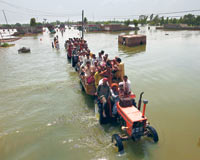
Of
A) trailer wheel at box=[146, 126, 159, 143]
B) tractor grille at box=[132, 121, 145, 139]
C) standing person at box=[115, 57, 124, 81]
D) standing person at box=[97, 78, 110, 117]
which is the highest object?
standing person at box=[115, 57, 124, 81]

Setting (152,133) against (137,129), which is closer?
(137,129)

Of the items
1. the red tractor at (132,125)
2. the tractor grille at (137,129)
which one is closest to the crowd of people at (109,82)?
the red tractor at (132,125)

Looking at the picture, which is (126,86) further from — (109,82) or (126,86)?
(109,82)

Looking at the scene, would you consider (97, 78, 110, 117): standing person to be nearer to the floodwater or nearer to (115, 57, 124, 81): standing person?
the floodwater

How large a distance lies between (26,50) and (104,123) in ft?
64.1

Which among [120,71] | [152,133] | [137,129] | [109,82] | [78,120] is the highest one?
[120,71]

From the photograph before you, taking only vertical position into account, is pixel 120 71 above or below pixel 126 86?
above

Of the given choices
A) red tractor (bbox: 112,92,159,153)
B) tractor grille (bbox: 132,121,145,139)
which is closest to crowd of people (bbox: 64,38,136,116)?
red tractor (bbox: 112,92,159,153)

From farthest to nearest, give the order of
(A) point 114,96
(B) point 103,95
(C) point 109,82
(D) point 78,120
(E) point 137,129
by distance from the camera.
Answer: (C) point 109,82, (D) point 78,120, (B) point 103,95, (A) point 114,96, (E) point 137,129

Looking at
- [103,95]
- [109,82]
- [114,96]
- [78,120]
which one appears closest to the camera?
[114,96]

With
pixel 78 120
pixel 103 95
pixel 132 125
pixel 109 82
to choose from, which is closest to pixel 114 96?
pixel 103 95

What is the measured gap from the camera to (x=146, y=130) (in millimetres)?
4863

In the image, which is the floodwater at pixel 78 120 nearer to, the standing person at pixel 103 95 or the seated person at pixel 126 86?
the standing person at pixel 103 95

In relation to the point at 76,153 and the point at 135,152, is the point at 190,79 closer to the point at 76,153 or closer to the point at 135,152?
the point at 135,152
